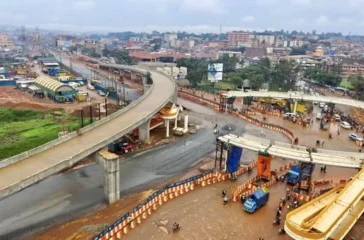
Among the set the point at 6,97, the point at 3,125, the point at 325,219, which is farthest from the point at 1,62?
the point at 325,219

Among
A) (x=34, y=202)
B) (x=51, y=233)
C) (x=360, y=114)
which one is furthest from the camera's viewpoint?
(x=360, y=114)

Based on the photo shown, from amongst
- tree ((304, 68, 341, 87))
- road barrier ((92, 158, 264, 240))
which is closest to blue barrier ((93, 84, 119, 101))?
road barrier ((92, 158, 264, 240))

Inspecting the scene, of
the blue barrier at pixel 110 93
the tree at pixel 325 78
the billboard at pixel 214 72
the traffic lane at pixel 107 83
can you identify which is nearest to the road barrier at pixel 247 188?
the blue barrier at pixel 110 93

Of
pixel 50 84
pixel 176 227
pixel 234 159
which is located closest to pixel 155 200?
pixel 176 227

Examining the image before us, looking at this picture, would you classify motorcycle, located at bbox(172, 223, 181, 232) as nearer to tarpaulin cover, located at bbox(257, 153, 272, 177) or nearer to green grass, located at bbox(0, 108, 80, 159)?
tarpaulin cover, located at bbox(257, 153, 272, 177)

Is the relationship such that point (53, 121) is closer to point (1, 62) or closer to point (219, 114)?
point (219, 114)

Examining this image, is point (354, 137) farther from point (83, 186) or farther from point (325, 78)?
point (325, 78)

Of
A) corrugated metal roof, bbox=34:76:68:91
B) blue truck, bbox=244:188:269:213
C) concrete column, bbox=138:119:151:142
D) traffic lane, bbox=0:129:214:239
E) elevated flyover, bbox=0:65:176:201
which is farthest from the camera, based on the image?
corrugated metal roof, bbox=34:76:68:91
